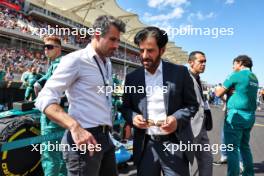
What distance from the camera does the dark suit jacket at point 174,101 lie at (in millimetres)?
2439

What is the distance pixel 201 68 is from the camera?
164 inches

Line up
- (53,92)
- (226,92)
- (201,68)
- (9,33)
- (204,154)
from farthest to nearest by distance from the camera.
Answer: (9,33), (226,92), (201,68), (204,154), (53,92)

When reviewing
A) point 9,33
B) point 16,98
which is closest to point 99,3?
point 9,33

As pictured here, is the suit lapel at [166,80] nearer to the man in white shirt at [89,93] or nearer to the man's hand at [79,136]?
the man in white shirt at [89,93]

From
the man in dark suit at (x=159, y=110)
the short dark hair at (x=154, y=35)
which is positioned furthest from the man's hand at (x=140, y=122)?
the short dark hair at (x=154, y=35)

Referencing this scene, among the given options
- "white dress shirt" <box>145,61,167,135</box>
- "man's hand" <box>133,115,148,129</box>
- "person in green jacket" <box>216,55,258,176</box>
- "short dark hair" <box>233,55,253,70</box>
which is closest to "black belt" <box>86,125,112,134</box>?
"man's hand" <box>133,115,148,129</box>

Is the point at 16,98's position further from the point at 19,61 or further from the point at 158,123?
the point at 19,61

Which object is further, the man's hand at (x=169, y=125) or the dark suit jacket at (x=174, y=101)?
the dark suit jacket at (x=174, y=101)

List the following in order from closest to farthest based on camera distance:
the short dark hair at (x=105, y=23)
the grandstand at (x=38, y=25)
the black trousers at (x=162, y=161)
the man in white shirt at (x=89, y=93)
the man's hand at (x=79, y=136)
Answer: the man's hand at (x=79, y=136), the man in white shirt at (x=89, y=93), the short dark hair at (x=105, y=23), the black trousers at (x=162, y=161), the grandstand at (x=38, y=25)

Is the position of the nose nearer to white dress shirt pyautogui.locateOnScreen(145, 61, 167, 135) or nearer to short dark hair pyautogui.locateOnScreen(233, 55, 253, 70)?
white dress shirt pyautogui.locateOnScreen(145, 61, 167, 135)

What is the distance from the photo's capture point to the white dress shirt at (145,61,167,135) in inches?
97.1

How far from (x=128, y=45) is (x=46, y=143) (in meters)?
55.8

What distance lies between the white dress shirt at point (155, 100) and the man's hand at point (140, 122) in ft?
0.39

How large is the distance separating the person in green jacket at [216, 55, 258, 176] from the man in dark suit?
82.0 inches
